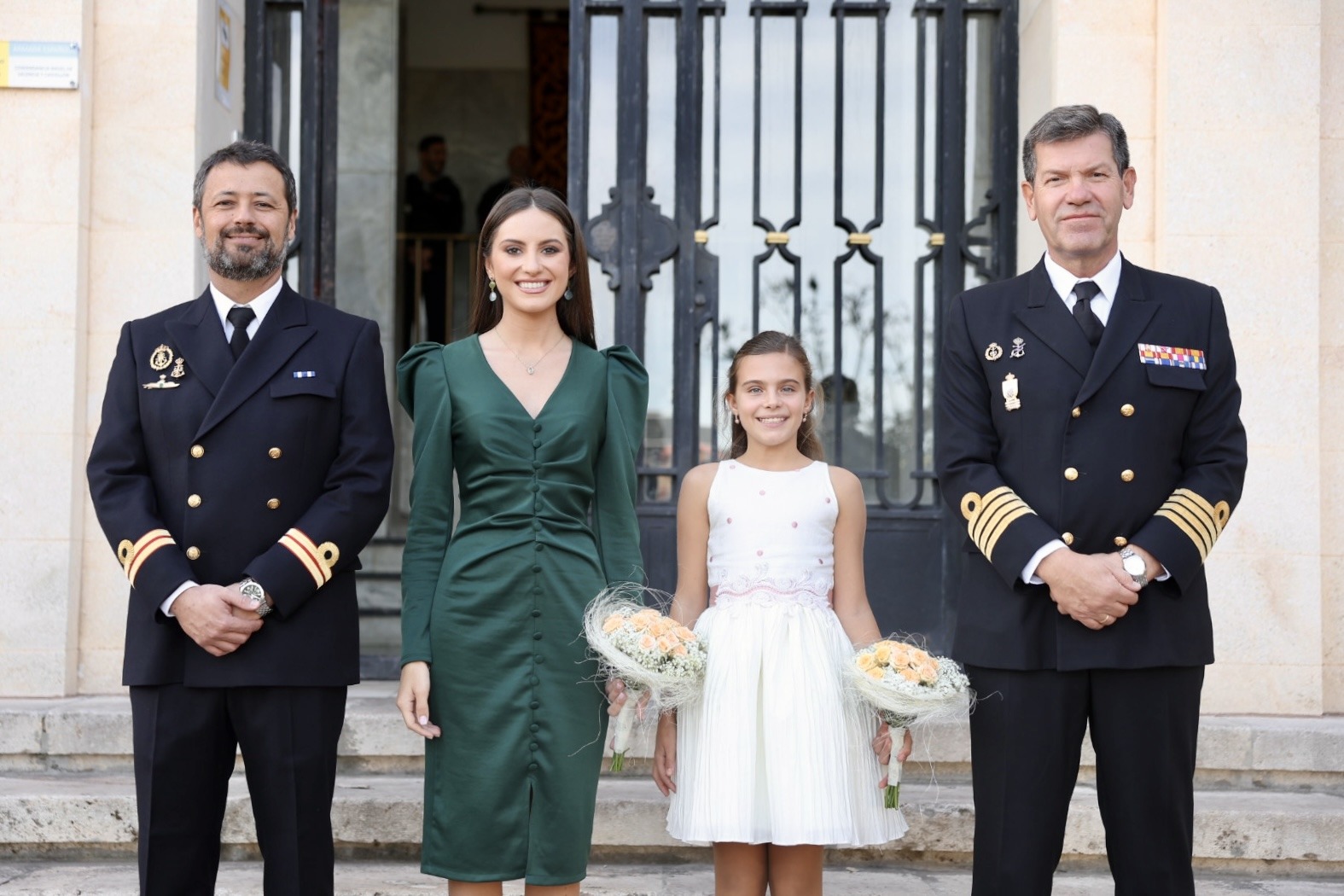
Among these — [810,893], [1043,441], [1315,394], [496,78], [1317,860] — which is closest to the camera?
[1043,441]

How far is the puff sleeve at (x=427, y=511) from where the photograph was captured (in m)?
3.29

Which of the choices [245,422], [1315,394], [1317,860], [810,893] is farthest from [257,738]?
[1315,394]

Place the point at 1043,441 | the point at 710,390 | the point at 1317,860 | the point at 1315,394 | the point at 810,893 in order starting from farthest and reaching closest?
1. the point at 710,390
2. the point at 1315,394
3. the point at 1317,860
4. the point at 810,893
5. the point at 1043,441

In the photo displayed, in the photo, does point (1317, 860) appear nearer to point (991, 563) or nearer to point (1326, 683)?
point (1326, 683)

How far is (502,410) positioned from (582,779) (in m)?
0.86

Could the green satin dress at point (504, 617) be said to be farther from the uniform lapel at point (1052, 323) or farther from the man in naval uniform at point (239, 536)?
the uniform lapel at point (1052, 323)

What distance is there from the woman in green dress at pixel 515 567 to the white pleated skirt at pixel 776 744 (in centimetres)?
27

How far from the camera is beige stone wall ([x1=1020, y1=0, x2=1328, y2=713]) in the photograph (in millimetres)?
5051

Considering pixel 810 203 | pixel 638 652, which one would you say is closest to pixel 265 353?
pixel 638 652

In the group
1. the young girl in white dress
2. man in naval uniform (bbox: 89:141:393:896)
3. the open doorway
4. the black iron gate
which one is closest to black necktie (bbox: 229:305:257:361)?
man in naval uniform (bbox: 89:141:393:896)

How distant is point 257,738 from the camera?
126 inches

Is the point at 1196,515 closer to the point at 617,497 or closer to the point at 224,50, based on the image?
the point at 617,497

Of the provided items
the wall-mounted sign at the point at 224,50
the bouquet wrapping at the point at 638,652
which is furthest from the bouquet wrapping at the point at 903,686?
the wall-mounted sign at the point at 224,50

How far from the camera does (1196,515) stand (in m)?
3.11
